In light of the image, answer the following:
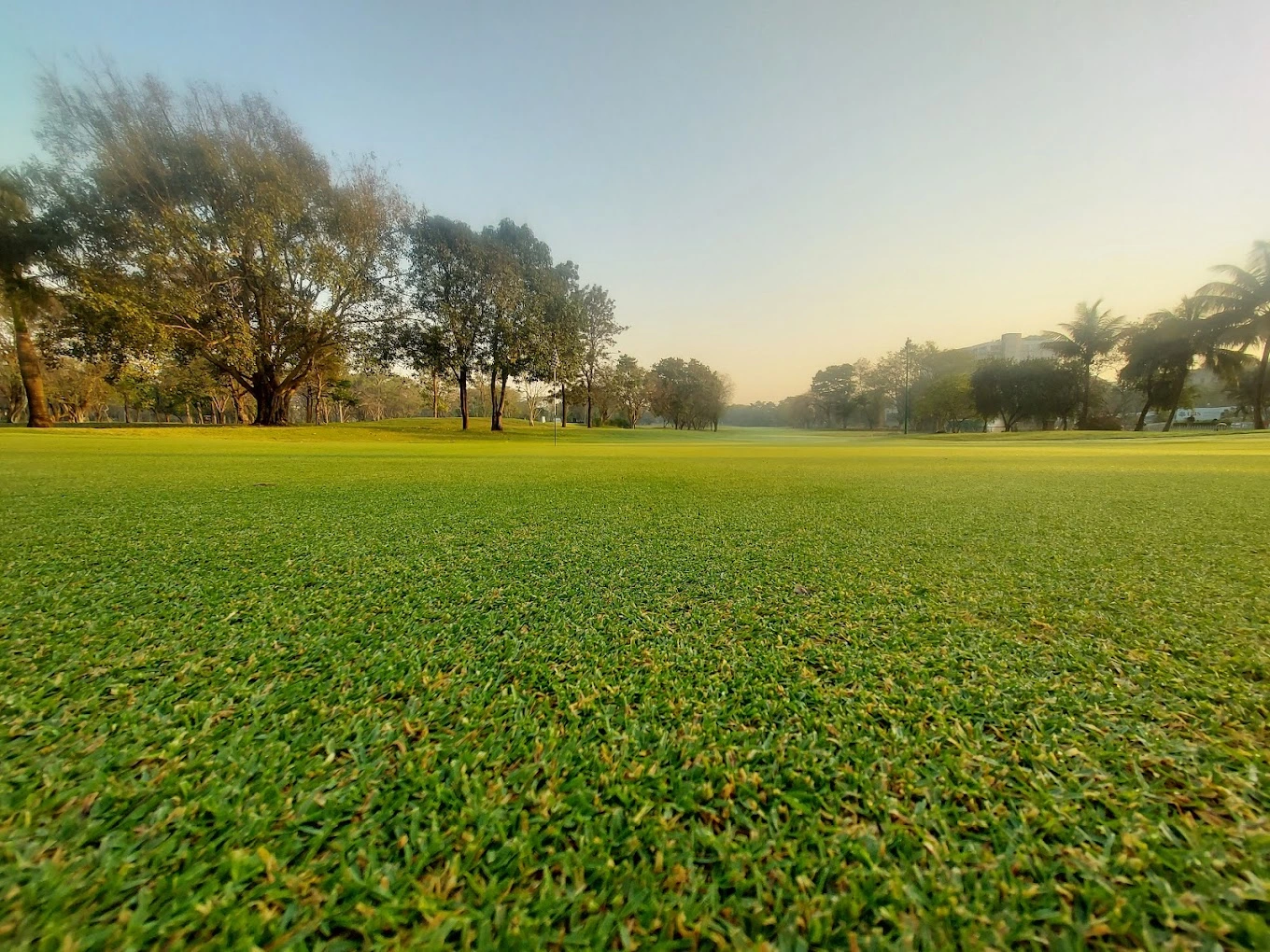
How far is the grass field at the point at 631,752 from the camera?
1.82ft

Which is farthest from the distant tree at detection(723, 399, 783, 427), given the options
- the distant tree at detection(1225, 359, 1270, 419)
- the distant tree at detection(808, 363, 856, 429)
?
the distant tree at detection(1225, 359, 1270, 419)

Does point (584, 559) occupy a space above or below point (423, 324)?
below

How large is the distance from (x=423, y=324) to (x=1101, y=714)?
2384 cm

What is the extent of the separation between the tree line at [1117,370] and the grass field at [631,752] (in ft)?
131

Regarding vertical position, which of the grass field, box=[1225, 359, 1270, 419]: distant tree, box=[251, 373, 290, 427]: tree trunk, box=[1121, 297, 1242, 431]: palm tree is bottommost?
the grass field

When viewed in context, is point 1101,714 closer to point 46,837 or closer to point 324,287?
point 46,837

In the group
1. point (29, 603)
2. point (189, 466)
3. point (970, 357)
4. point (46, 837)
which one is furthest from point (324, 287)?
point (970, 357)

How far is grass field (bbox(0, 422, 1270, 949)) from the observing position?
0.56 m

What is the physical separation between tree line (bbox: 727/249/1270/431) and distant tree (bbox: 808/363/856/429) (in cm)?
570

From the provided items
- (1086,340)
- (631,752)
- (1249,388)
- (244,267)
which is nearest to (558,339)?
(244,267)

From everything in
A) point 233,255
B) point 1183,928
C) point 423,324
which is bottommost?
point 1183,928

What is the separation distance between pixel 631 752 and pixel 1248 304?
42.3m

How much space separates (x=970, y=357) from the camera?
54156 mm

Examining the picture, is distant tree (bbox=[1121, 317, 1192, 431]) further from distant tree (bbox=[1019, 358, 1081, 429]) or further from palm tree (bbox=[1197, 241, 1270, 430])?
distant tree (bbox=[1019, 358, 1081, 429])
